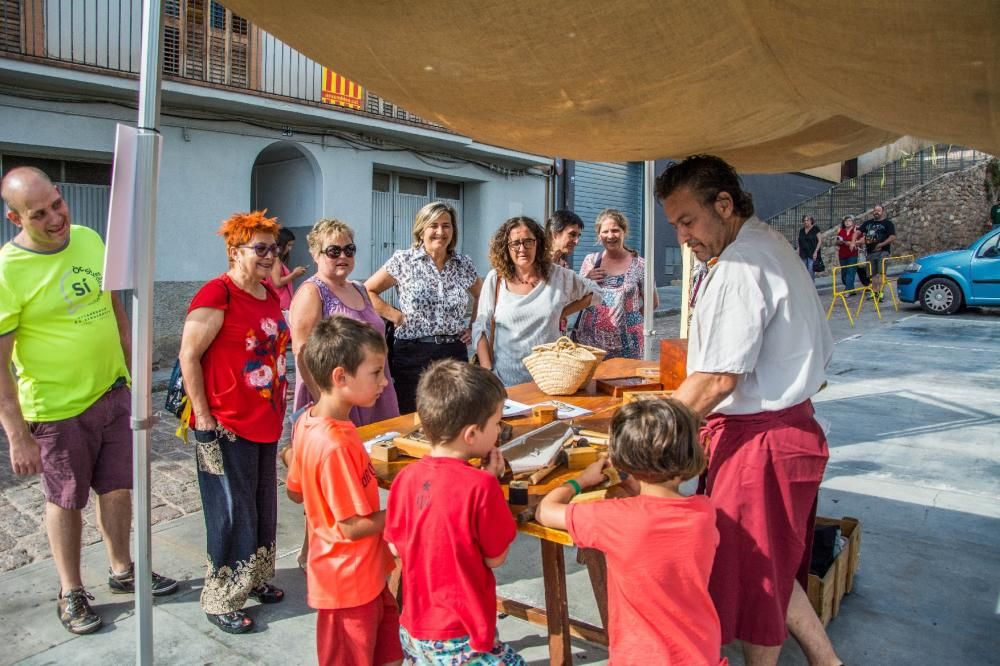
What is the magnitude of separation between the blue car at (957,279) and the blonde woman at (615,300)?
1277 centimetres

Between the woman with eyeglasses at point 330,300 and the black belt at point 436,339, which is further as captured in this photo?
the black belt at point 436,339

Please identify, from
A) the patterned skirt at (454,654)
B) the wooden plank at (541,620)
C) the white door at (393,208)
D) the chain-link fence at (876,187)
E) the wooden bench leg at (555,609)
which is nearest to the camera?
the patterned skirt at (454,654)

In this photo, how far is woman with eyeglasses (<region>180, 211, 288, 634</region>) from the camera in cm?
301

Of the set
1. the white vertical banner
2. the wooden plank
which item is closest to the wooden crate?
the wooden plank

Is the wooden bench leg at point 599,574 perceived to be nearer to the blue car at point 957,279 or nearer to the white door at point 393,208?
the white door at point 393,208

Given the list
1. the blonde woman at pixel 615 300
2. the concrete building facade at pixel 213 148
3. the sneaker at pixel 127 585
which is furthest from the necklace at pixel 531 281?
the concrete building facade at pixel 213 148

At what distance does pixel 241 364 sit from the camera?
308cm

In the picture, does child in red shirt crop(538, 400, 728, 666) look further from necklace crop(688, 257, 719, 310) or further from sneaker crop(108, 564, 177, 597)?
sneaker crop(108, 564, 177, 597)

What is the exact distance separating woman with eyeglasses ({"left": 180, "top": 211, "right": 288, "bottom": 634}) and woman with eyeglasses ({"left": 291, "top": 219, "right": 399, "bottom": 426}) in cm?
38

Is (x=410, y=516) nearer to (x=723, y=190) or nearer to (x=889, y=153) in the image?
(x=723, y=190)

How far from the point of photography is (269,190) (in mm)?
14023

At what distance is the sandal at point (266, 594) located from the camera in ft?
10.9

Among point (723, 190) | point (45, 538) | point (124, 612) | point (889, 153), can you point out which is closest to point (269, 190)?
point (45, 538)

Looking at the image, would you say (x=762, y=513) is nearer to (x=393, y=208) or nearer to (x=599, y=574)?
(x=599, y=574)
